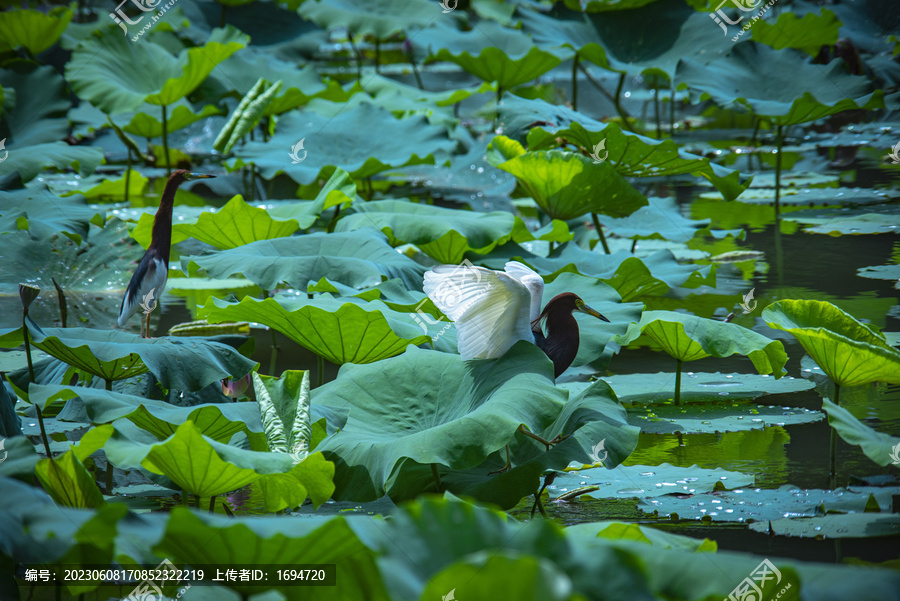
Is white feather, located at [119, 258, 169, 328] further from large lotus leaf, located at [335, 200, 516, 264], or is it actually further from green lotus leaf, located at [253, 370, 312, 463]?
green lotus leaf, located at [253, 370, 312, 463]

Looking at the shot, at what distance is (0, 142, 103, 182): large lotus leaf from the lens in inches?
160

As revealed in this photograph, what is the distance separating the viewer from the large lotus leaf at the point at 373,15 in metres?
6.18

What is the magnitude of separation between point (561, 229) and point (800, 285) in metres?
0.95

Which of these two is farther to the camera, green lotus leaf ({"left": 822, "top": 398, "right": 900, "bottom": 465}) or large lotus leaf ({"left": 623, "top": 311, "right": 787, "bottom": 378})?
large lotus leaf ({"left": 623, "top": 311, "right": 787, "bottom": 378})

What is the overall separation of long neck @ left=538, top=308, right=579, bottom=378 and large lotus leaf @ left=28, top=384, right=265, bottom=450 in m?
0.71

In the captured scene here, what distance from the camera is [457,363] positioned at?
1934mm

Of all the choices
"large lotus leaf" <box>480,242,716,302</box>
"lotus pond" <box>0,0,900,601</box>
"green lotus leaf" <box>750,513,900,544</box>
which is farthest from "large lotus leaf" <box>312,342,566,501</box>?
"large lotus leaf" <box>480,242,716,302</box>

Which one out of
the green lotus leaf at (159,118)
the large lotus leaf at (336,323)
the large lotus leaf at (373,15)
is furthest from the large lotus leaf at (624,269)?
the large lotus leaf at (373,15)

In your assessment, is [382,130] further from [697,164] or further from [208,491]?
[208,491]

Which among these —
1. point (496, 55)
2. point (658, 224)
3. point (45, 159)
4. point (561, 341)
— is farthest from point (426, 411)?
point (496, 55)

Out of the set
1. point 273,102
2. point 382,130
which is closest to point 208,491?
point 382,130

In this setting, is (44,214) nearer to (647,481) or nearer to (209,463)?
(209,463)

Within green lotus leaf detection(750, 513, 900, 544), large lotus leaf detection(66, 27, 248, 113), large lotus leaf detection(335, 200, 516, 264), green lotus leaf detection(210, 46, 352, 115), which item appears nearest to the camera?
green lotus leaf detection(750, 513, 900, 544)

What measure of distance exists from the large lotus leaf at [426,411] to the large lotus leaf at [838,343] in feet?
1.86
